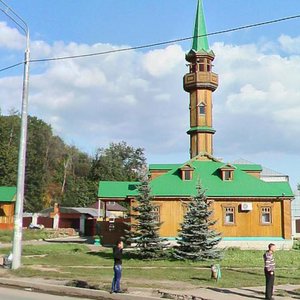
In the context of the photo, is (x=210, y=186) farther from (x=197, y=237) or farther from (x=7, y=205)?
(x=7, y=205)

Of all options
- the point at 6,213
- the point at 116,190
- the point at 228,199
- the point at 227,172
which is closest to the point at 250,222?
the point at 228,199

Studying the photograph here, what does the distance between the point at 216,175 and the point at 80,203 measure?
54637mm

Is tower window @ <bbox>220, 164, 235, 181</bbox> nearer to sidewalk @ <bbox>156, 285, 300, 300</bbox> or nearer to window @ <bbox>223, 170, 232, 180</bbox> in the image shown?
window @ <bbox>223, 170, 232, 180</bbox>

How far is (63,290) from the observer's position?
14.2 meters

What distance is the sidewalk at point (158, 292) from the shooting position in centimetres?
1293

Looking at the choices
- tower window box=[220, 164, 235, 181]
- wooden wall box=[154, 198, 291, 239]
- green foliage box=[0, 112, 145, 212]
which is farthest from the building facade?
tower window box=[220, 164, 235, 181]

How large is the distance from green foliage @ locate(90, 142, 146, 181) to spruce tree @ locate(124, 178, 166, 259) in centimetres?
6119

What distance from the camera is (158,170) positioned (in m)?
40.7

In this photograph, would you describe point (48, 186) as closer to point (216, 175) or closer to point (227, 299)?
point (216, 175)

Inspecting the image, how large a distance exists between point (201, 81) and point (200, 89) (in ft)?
2.66

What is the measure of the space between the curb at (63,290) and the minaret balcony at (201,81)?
112 ft

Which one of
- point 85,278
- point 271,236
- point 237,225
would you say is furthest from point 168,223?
point 85,278

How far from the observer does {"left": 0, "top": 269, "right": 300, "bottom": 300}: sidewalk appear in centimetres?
1293

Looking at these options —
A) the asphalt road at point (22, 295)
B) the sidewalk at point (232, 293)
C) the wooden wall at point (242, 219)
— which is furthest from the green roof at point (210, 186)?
the asphalt road at point (22, 295)
